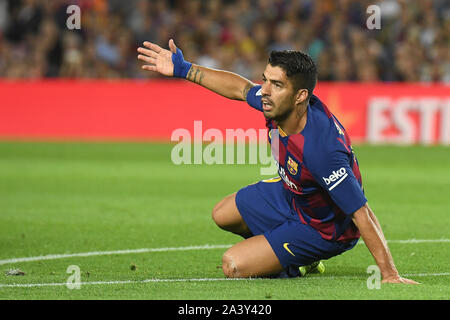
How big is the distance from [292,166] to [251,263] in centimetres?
86

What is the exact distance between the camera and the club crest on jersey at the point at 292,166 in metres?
6.51

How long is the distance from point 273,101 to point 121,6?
16.7m

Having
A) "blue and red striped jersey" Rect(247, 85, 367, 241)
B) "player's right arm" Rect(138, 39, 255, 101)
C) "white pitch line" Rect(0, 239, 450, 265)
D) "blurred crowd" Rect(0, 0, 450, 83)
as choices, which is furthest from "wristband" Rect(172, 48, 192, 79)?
"blurred crowd" Rect(0, 0, 450, 83)

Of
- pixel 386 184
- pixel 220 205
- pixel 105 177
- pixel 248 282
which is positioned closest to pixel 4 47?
pixel 105 177

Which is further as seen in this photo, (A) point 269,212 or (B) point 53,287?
(A) point 269,212

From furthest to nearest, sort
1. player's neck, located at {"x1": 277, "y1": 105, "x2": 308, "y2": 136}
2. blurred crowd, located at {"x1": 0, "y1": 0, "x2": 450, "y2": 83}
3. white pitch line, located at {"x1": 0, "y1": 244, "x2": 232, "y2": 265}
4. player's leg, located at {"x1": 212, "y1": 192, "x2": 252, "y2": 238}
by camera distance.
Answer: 1. blurred crowd, located at {"x1": 0, "y1": 0, "x2": 450, "y2": 83}
2. white pitch line, located at {"x1": 0, "y1": 244, "x2": 232, "y2": 265}
3. player's leg, located at {"x1": 212, "y1": 192, "x2": 252, "y2": 238}
4. player's neck, located at {"x1": 277, "y1": 105, "x2": 308, "y2": 136}

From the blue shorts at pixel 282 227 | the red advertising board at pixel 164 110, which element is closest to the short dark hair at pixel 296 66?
the blue shorts at pixel 282 227

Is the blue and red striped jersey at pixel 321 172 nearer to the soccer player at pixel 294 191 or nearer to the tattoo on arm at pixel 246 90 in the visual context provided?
the soccer player at pixel 294 191

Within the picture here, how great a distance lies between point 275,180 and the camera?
764 centimetres

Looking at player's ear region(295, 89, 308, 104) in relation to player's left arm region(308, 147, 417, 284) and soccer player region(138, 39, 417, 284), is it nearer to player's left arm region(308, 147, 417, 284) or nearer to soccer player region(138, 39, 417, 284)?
soccer player region(138, 39, 417, 284)

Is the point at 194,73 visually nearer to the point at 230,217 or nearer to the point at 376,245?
the point at 230,217

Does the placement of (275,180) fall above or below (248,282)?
above

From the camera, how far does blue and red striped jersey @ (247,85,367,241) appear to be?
623cm
